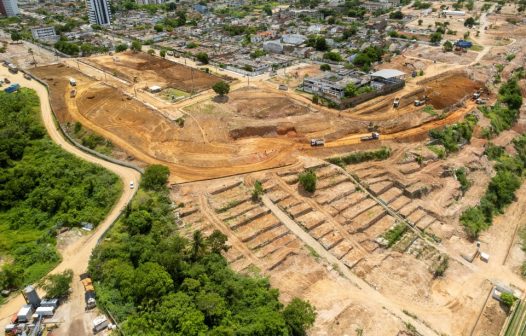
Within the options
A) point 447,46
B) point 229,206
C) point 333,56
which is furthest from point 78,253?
point 447,46

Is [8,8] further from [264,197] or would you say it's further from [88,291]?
[88,291]

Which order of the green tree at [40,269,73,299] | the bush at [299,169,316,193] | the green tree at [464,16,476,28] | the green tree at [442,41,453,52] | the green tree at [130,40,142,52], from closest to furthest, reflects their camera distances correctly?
the green tree at [40,269,73,299]
the bush at [299,169,316,193]
the green tree at [130,40,142,52]
the green tree at [442,41,453,52]
the green tree at [464,16,476,28]

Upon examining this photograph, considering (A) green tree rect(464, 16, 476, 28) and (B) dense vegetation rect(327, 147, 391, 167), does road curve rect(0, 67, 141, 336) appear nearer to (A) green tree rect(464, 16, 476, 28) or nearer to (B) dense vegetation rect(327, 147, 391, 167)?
(B) dense vegetation rect(327, 147, 391, 167)

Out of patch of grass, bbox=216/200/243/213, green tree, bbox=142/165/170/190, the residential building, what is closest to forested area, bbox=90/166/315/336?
green tree, bbox=142/165/170/190

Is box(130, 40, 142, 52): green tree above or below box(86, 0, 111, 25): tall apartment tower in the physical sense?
below

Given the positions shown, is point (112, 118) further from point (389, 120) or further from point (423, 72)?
point (423, 72)

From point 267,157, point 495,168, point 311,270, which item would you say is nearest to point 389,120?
point 495,168
